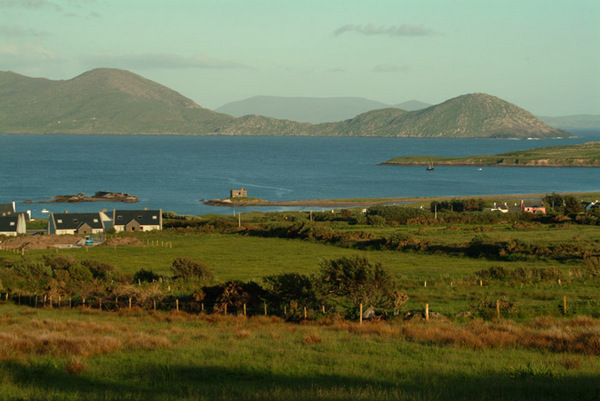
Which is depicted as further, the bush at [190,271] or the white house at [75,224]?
the white house at [75,224]

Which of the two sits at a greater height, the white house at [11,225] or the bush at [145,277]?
the bush at [145,277]

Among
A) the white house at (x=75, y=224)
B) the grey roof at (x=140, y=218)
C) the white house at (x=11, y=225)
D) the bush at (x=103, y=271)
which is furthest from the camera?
the grey roof at (x=140, y=218)

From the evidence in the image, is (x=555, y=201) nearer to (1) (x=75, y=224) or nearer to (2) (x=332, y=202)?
(2) (x=332, y=202)

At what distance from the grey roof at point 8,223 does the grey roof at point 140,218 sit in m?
11.3

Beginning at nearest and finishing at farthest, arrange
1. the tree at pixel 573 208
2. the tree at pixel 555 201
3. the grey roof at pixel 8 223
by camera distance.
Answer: the grey roof at pixel 8 223
the tree at pixel 573 208
the tree at pixel 555 201

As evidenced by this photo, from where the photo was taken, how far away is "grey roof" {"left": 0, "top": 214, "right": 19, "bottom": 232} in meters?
74.7

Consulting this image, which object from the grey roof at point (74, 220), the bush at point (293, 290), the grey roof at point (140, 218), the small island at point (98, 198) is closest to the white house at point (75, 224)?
the grey roof at point (74, 220)

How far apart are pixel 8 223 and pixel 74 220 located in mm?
7985

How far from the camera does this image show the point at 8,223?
2955 inches

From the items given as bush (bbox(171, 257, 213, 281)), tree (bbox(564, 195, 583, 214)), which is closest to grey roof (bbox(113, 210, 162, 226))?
bush (bbox(171, 257, 213, 281))

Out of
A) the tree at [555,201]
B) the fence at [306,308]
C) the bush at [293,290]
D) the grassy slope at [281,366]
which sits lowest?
the tree at [555,201]

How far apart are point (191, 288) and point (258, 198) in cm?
9604

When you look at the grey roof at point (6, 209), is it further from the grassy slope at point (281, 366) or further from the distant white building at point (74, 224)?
the grassy slope at point (281, 366)

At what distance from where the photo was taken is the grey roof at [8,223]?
74.7 meters
